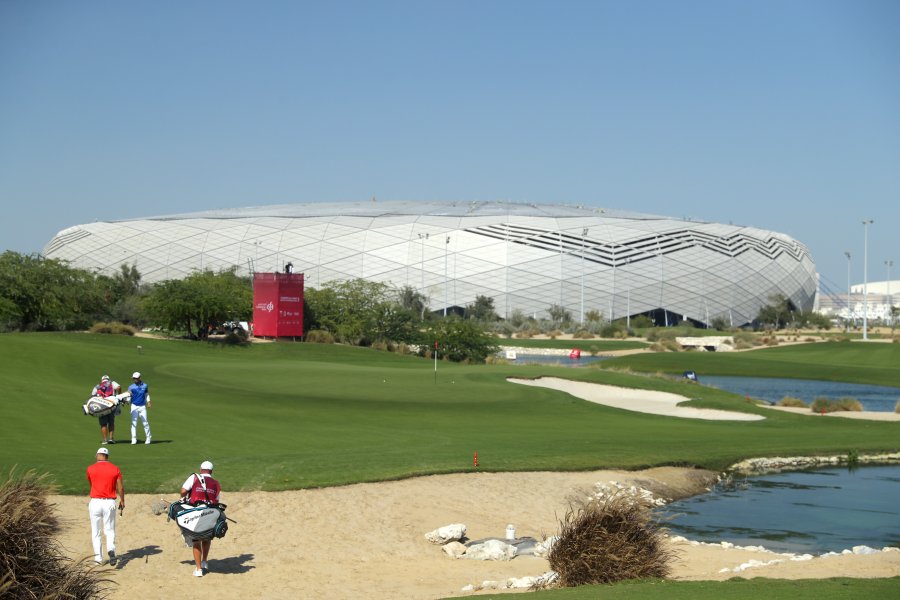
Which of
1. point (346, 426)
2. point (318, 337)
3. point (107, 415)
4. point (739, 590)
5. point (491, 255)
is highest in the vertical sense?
point (491, 255)

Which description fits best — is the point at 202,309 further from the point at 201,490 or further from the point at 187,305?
the point at 201,490

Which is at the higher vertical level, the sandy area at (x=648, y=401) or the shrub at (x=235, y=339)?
the shrub at (x=235, y=339)

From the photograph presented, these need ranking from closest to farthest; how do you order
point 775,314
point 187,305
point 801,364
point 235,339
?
1. point 235,339
2. point 187,305
3. point 801,364
4. point 775,314

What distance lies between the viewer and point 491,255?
13550 cm

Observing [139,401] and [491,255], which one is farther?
[491,255]

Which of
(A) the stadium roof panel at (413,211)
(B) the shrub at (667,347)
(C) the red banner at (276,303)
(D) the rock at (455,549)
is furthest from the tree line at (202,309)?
(A) the stadium roof panel at (413,211)

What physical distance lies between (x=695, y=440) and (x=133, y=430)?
14.4 m

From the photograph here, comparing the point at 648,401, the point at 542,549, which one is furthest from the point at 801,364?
the point at 542,549

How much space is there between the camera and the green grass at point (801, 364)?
206 ft

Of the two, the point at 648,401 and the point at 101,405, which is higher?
the point at 101,405

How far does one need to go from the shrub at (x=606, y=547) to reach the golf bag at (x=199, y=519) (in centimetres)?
419

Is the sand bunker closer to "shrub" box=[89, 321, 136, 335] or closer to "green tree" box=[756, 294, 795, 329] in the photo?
"shrub" box=[89, 321, 136, 335]

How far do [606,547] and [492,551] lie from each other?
3103mm

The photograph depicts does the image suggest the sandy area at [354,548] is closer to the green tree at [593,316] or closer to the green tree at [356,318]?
the green tree at [356,318]
